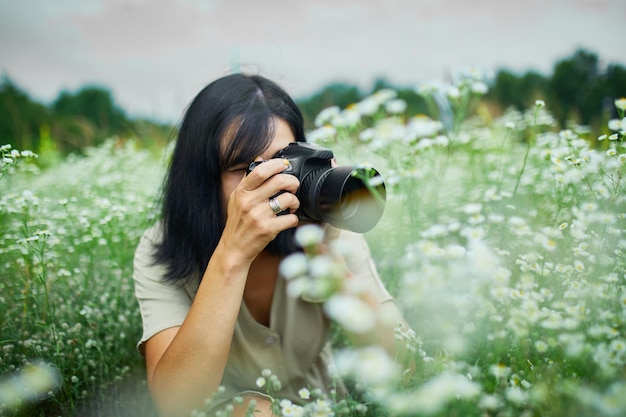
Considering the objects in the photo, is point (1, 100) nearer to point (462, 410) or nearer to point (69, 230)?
point (69, 230)

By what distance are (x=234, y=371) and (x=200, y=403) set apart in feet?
0.74

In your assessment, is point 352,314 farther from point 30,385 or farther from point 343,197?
point 30,385

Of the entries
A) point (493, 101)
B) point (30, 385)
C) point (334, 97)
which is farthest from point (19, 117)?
point (493, 101)

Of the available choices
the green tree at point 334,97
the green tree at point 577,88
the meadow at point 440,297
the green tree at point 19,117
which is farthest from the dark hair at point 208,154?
the green tree at point 334,97

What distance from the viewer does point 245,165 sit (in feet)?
3.70

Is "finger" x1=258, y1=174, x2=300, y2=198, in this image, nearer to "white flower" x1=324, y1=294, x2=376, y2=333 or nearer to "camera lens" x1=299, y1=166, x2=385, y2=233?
"camera lens" x1=299, y1=166, x2=385, y2=233

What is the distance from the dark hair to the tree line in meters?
0.66

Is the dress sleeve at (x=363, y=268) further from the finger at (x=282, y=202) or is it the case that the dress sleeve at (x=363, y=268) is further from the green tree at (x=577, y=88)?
the green tree at (x=577, y=88)

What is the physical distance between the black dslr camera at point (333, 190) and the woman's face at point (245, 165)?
0.08 m

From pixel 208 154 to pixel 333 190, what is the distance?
0.40 meters

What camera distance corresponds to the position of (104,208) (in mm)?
1510

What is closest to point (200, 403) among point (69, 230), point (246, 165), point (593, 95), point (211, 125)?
point (246, 165)

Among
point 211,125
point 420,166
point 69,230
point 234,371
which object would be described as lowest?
point 234,371

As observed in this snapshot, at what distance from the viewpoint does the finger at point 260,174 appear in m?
0.93
